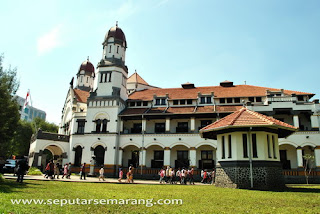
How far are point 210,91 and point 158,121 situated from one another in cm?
906

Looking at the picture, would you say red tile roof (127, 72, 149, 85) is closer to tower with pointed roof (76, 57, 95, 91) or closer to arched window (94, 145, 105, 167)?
tower with pointed roof (76, 57, 95, 91)

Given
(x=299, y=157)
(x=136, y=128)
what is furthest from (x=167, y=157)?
(x=299, y=157)

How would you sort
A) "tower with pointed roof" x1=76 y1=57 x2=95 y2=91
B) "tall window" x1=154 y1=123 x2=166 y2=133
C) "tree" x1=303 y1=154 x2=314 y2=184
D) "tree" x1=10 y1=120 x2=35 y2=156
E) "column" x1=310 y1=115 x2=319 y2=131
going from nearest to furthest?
"tree" x1=303 y1=154 x2=314 y2=184 < "column" x1=310 y1=115 x2=319 y2=131 < "tall window" x1=154 y1=123 x2=166 y2=133 < "tower with pointed roof" x1=76 y1=57 x2=95 y2=91 < "tree" x1=10 y1=120 x2=35 y2=156

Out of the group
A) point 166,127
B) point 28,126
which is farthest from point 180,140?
point 28,126

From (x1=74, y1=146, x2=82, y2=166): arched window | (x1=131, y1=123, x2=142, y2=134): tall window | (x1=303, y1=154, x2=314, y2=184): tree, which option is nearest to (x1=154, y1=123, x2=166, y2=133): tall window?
(x1=131, y1=123, x2=142, y2=134): tall window

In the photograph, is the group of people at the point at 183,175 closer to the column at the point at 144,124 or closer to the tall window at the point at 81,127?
the column at the point at 144,124

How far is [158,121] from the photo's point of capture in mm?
35094

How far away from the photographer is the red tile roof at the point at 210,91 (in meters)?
34.0

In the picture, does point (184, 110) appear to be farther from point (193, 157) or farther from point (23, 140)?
point (23, 140)

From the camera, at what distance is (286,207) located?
31.7ft

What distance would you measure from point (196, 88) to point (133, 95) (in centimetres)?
1009

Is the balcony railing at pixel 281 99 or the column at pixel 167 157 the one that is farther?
the column at pixel 167 157

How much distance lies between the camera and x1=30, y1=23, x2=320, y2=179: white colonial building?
30125 mm

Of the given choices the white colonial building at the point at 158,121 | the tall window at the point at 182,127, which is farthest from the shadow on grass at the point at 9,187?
the tall window at the point at 182,127
